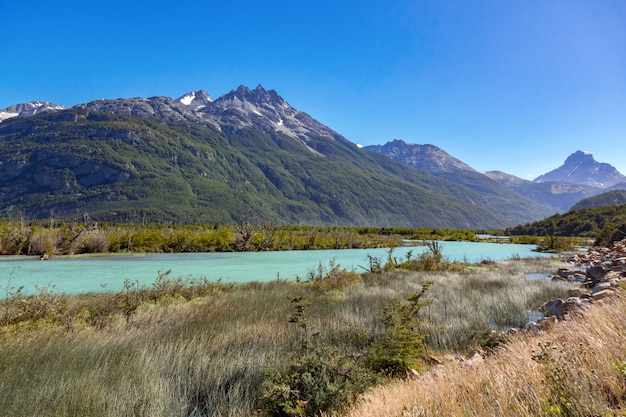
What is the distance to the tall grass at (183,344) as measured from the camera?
177 inches

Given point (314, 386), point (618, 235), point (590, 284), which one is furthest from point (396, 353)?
point (618, 235)

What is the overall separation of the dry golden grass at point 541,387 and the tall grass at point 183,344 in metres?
2.63

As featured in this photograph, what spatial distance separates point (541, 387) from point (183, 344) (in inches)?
232

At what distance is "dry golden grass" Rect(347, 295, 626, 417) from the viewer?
8.90ft

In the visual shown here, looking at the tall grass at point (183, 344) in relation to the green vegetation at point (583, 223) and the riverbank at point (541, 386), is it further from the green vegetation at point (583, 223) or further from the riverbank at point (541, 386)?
the green vegetation at point (583, 223)

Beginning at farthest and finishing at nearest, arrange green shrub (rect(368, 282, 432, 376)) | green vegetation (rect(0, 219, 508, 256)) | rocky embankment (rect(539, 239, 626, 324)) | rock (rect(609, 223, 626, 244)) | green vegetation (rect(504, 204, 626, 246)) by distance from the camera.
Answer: green vegetation (rect(504, 204, 626, 246))
rock (rect(609, 223, 626, 244))
green vegetation (rect(0, 219, 508, 256))
rocky embankment (rect(539, 239, 626, 324))
green shrub (rect(368, 282, 432, 376))

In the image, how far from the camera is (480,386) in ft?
11.5

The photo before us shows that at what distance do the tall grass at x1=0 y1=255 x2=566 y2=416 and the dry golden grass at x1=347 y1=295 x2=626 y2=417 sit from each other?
8.63 ft

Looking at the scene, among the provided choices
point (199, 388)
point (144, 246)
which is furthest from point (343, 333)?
point (144, 246)

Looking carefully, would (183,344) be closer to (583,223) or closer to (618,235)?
(618,235)

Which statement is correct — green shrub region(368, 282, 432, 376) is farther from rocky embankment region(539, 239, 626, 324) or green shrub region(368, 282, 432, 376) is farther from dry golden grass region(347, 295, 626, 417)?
rocky embankment region(539, 239, 626, 324)

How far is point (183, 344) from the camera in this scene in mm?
6492

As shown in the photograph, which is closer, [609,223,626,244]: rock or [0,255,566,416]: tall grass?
[0,255,566,416]: tall grass

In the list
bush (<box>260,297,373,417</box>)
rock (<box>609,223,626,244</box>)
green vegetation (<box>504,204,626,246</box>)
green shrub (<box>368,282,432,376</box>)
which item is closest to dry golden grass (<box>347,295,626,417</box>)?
bush (<box>260,297,373,417</box>)
